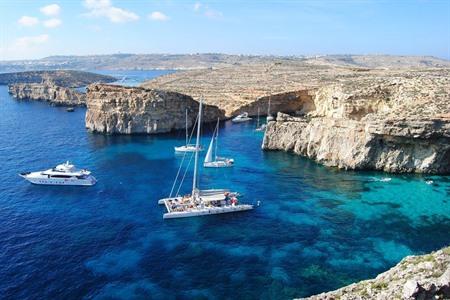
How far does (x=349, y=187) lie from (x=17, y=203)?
4525cm

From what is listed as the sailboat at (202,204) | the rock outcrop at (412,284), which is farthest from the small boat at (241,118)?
the rock outcrop at (412,284)

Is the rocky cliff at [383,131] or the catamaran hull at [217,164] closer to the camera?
the rocky cliff at [383,131]

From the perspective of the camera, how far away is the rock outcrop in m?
20.5

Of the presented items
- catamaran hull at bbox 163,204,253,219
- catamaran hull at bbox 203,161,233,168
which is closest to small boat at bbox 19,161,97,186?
catamaran hull at bbox 163,204,253,219

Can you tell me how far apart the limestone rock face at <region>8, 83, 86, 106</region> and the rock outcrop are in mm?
151676

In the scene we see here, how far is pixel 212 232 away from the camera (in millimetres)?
48844

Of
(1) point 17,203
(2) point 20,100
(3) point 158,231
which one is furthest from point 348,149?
(2) point 20,100

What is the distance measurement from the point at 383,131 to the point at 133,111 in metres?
56.5

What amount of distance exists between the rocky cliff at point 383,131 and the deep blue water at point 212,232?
2714 millimetres

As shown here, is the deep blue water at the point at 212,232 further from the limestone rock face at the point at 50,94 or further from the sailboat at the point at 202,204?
the limestone rock face at the point at 50,94

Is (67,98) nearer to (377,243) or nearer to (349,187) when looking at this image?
(349,187)

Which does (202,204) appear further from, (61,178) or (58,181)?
(58,181)

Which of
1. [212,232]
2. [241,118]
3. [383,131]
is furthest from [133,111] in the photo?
[212,232]

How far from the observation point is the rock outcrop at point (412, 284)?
20547 mm
